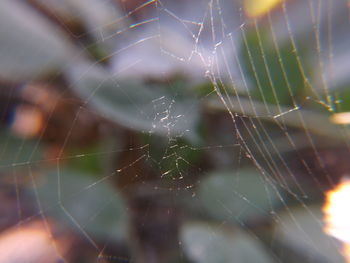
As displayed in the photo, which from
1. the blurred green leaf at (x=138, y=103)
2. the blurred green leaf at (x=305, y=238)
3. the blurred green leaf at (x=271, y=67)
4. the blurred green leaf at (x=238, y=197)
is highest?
the blurred green leaf at (x=271, y=67)

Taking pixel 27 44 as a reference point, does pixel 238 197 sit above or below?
below

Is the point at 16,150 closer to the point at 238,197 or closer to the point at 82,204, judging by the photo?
the point at 82,204

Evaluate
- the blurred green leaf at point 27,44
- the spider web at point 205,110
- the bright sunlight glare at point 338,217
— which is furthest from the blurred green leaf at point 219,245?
the blurred green leaf at point 27,44

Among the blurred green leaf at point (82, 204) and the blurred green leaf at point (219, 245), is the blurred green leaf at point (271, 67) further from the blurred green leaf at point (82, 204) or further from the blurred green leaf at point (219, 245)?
the blurred green leaf at point (82, 204)

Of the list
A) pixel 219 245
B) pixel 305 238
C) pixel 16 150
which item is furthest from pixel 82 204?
pixel 305 238

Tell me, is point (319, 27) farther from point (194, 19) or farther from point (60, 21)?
point (60, 21)

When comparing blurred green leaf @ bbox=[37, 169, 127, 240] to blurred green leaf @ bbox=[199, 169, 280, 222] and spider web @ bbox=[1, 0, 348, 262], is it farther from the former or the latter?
blurred green leaf @ bbox=[199, 169, 280, 222]
